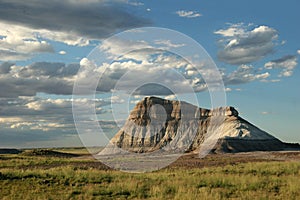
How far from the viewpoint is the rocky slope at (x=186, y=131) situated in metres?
125

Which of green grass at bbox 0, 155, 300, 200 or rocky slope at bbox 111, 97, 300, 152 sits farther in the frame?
rocky slope at bbox 111, 97, 300, 152

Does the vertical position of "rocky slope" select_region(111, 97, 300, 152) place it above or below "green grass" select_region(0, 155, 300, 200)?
above

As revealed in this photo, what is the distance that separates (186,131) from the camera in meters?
142

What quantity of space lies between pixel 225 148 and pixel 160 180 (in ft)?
302

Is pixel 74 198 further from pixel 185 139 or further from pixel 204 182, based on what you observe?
pixel 185 139

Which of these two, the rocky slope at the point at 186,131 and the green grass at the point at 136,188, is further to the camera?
the rocky slope at the point at 186,131

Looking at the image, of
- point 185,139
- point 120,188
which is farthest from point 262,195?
point 185,139

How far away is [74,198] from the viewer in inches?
781

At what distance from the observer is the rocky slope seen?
125 meters

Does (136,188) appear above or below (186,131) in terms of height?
below

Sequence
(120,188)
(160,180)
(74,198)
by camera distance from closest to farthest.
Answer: (74,198) < (120,188) < (160,180)

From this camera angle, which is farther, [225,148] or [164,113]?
[164,113]

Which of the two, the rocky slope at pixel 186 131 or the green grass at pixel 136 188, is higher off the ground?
the rocky slope at pixel 186 131

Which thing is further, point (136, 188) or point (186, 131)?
point (186, 131)
